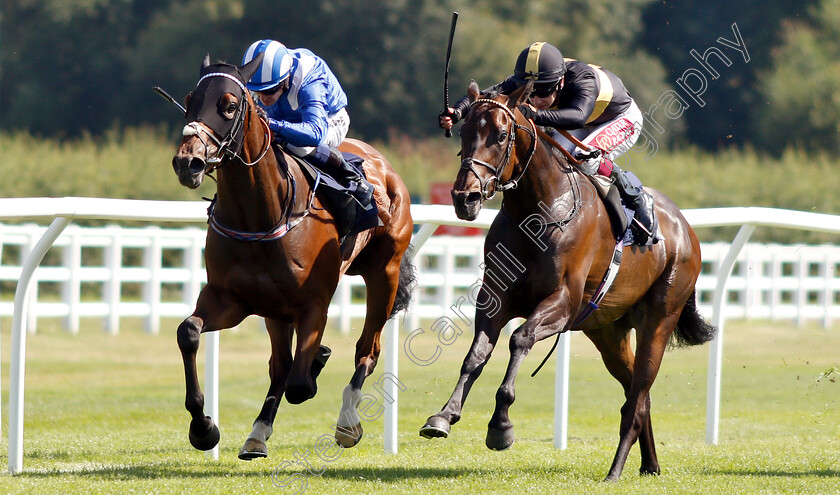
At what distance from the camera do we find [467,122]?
4.82 metres

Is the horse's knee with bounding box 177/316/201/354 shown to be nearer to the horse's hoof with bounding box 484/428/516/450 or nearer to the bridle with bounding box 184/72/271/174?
the bridle with bounding box 184/72/271/174

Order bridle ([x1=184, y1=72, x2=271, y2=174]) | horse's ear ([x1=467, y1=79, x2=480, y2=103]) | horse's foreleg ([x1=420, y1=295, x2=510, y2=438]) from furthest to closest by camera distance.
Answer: horse's ear ([x1=467, y1=79, x2=480, y2=103])
horse's foreleg ([x1=420, y1=295, x2=510, y2=438])
bridle ([x1=184, y1=72, x2=271, y2=174])

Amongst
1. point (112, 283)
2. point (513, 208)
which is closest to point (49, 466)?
point (513, 208)

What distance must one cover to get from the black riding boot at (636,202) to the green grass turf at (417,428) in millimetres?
1177

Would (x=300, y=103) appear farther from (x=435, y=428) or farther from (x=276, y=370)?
(x=435, y=428)

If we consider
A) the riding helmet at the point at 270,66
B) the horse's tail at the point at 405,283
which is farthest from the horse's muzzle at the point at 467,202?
the horse's tail at the point at 405,283

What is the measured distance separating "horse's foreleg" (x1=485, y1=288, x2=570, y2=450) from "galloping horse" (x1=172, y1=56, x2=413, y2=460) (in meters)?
0.82

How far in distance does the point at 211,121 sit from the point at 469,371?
147 cm

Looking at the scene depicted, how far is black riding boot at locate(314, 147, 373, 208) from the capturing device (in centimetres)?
541

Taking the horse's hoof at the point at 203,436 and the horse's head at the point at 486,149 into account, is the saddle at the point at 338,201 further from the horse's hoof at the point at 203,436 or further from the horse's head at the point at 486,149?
the horse's hoof at the point at 203,436

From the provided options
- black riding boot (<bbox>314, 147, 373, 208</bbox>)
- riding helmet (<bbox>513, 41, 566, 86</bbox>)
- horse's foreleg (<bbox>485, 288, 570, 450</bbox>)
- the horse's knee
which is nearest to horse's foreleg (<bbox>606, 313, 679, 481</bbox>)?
horse's foreleg (<bbox>485, 288, 570, 450</bbox>)

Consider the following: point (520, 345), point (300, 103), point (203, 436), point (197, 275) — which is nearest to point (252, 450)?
point (203, 436)

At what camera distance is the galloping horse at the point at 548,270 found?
4.72 meters

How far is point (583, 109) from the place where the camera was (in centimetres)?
515
